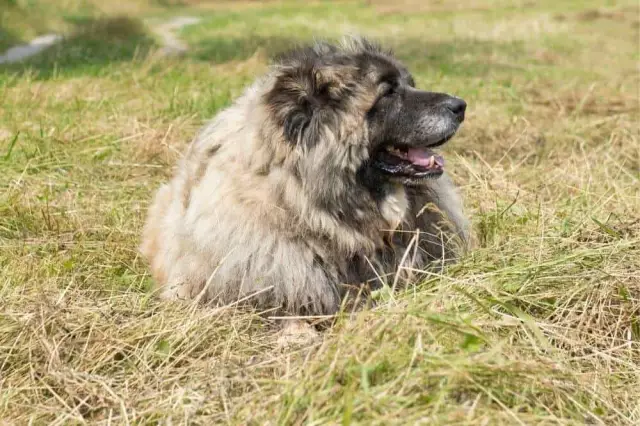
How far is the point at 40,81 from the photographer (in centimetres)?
855

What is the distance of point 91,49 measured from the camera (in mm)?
13227

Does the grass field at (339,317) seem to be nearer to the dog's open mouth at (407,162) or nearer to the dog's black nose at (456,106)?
the dog's open mouth at (407,162)

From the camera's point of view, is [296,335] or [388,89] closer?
[296,335]

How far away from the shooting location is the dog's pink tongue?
3959mm

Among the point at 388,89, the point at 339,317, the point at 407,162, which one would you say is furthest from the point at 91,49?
the point at 339,317

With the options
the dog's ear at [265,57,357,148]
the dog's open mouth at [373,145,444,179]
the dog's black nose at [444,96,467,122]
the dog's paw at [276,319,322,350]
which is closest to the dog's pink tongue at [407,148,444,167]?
the dog's open mouth at [373,145,444,179]

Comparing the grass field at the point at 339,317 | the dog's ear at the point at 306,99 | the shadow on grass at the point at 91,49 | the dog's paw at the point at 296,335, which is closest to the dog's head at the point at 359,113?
the dog's ear at the point at 306,99

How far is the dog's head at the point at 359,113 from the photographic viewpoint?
3.70m

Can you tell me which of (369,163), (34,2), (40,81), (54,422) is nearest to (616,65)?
(40,81)

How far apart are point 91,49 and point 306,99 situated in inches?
415

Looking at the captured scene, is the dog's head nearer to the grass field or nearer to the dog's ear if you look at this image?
the dog's ear

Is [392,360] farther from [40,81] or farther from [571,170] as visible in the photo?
[40,81]

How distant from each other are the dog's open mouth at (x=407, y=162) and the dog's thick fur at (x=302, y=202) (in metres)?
0.05

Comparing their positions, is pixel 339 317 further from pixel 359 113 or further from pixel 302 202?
pixel 359 113
